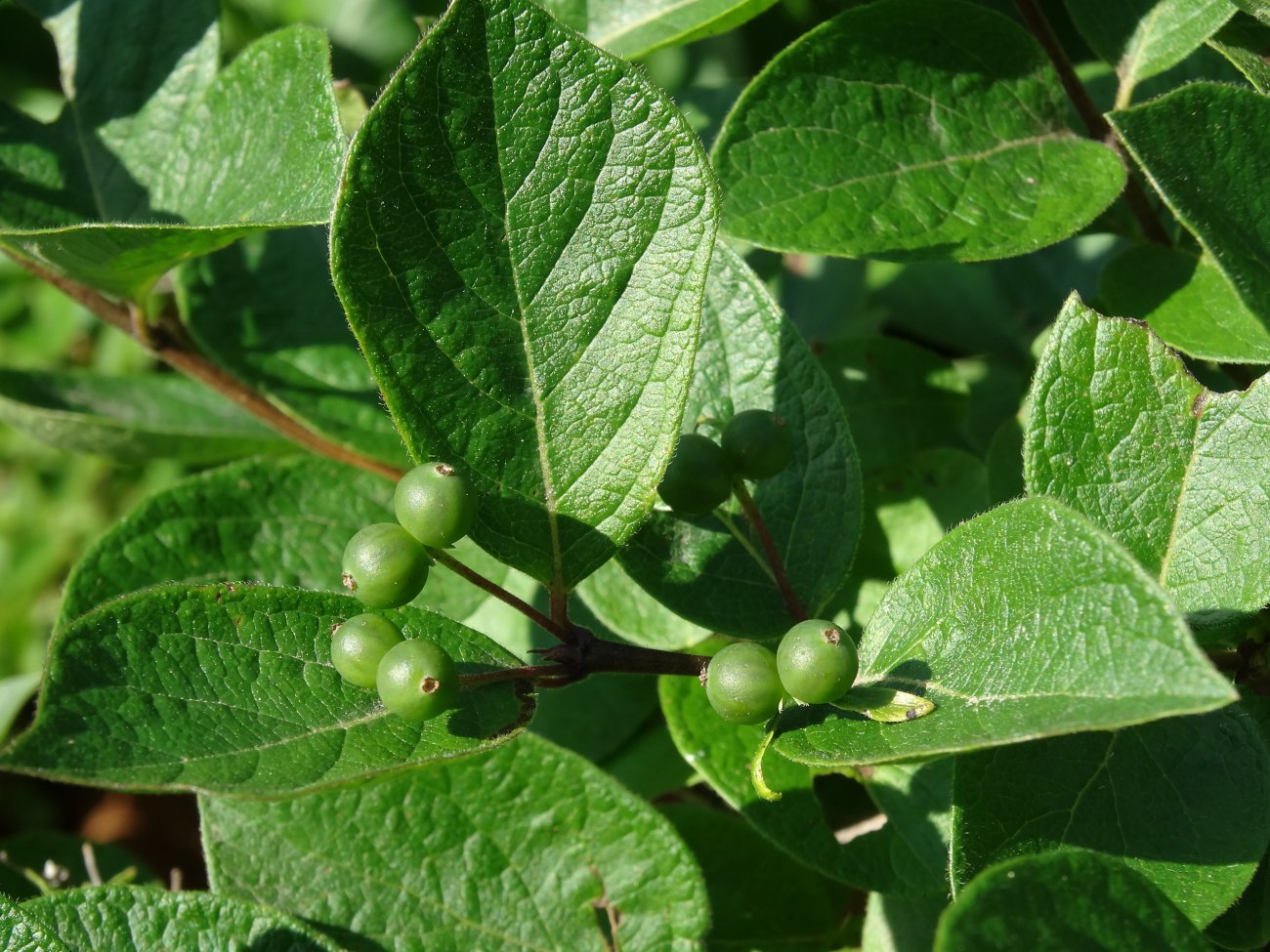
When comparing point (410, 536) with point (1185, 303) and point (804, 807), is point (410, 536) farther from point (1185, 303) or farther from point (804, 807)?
point (1185, 303)

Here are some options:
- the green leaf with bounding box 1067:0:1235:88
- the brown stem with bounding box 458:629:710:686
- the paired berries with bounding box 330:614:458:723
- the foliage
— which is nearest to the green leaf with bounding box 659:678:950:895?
the foliage

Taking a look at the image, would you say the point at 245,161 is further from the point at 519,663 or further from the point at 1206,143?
the point at 1206,143

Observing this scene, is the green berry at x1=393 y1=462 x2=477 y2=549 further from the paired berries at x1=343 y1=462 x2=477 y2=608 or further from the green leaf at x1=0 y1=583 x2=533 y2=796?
the green leaf at x1=0 y1=583 x2=533 y2=796

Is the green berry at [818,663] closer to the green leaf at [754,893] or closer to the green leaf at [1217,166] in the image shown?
the green leaf at [1217,166]

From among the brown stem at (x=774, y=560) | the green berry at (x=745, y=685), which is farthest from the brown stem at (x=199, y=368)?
the green berry at (x=745, y=685)

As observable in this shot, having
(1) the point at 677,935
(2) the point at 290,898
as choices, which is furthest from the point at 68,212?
(1) the point at 677,935

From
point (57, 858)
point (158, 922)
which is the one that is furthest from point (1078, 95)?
point (57, 858)
